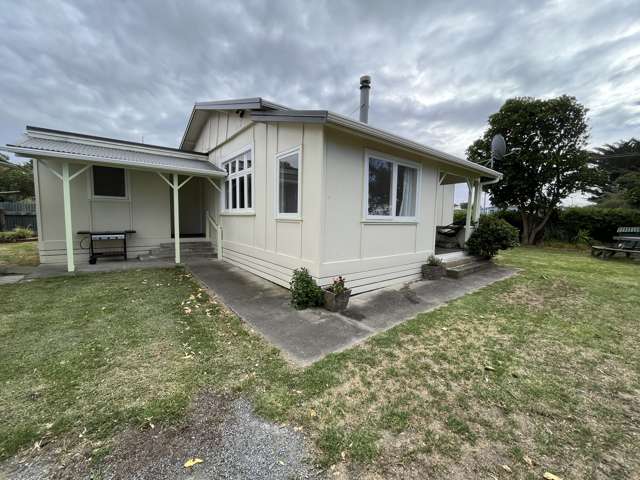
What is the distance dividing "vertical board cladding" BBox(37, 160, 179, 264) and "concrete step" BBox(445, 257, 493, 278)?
879cm

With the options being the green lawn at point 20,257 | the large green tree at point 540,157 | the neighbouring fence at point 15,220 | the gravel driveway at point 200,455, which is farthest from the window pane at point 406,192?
the neighbouring fence at point 15,220

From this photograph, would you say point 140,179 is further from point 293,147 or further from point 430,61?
point 430,61

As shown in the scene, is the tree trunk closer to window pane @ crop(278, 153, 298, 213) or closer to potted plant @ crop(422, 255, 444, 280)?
potted plant @ crop(422, 255, 444, 280)

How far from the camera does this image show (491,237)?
25.7 feet

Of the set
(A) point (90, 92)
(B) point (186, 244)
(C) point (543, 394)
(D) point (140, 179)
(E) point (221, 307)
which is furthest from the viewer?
(A) point (90, 92)

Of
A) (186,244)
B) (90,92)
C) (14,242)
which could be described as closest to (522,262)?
(186,244)

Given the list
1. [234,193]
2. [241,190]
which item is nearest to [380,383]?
[241,190]

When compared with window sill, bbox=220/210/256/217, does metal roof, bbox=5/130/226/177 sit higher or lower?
higher

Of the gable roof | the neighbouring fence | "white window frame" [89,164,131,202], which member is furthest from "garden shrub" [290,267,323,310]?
the neighbouring fence

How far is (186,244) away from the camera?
8742mm

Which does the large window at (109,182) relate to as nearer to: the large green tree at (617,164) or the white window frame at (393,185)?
the white window frame at (393,185)

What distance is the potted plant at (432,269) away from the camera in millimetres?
6398

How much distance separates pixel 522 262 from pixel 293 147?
898 centimetres

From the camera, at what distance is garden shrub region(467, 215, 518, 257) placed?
7.76 m
